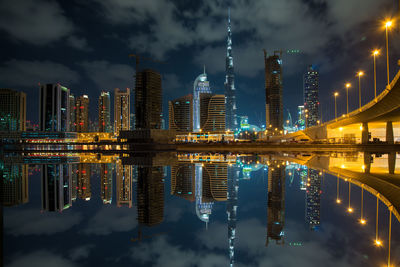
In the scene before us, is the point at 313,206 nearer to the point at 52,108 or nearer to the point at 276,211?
the point at 276,211

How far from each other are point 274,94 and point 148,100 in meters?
133

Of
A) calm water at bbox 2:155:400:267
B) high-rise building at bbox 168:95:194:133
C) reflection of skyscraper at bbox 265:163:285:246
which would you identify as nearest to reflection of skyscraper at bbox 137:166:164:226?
calm water at bbox 2:155:400:267

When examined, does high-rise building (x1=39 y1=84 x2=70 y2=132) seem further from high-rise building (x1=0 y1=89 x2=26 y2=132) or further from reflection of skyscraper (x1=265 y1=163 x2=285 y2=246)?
reflection of skyscraper (x1=265 y1=163 x2=285 y2=246)

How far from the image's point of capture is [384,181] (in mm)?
9727

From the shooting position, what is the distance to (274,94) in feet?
629

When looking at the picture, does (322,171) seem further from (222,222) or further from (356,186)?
(222,222)

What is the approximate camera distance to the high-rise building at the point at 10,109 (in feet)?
434

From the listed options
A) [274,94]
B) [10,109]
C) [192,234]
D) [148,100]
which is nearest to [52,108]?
[10,109]

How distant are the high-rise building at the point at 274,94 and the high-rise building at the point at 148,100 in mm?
116399

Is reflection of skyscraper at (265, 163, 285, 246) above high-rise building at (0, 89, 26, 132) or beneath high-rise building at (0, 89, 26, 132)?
beneath

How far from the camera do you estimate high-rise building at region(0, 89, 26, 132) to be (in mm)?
132250

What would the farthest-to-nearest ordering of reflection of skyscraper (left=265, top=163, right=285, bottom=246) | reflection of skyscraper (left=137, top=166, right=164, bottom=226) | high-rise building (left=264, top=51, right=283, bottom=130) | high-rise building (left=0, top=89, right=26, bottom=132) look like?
high-rise building (left=264, top=51, right=283, bottom=130) → high-rise building (left=0, top=89, right=26, bottom=132) → reflection of skyscraper (left=137, top=166, right=164, bottom=226) → reflection of skyscraper (left=265, top=163, right=285, bottom=246)

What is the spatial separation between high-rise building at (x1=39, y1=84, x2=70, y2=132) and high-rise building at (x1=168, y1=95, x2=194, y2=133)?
62409 millimetres

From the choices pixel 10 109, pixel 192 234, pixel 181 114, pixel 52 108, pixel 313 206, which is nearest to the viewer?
pixel 192 234
